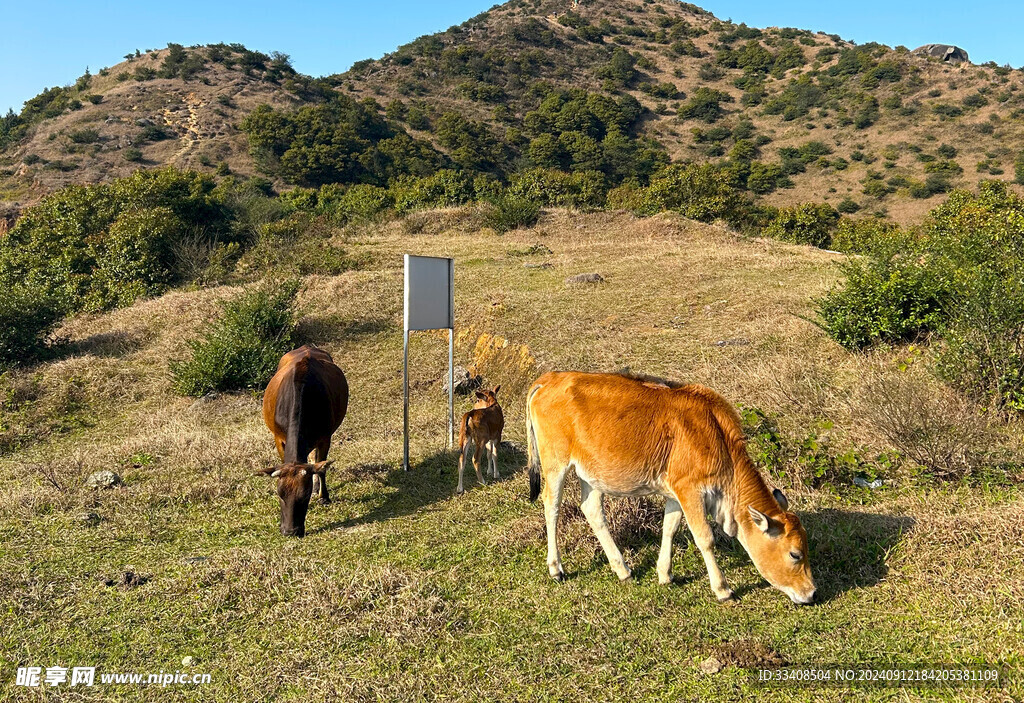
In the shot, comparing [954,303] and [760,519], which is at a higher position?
[954,303]

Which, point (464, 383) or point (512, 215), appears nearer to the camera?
point (464, 383)

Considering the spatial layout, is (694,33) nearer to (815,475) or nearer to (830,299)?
(830,299)

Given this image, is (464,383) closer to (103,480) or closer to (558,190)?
→ (103,480)

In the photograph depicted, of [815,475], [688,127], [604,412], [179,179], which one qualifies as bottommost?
[815,475]

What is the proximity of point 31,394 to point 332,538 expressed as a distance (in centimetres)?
964

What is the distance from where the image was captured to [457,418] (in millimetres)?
10422

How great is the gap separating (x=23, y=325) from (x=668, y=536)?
15.8 meters

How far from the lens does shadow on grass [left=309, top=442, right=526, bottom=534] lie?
706cm

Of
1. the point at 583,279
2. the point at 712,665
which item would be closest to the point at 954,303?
the point at 712,665

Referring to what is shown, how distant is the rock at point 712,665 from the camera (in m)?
3.96

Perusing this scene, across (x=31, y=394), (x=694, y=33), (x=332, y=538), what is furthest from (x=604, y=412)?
(x=694, y=33)

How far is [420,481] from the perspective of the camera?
26.3 ft

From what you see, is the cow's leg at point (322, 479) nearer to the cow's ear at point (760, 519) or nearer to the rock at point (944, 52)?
the cow's ear at point (760, 519)

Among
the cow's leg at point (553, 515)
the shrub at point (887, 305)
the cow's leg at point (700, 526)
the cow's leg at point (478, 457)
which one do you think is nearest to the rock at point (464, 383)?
the cow's leg at point (478, 457)
